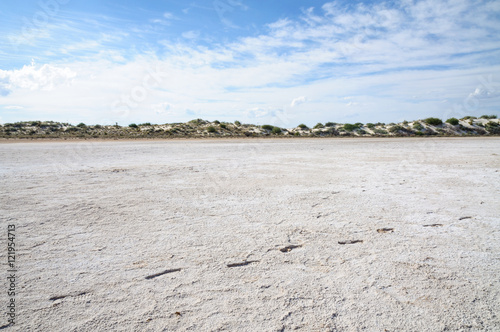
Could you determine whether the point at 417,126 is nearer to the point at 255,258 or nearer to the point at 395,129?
the point at 395,129

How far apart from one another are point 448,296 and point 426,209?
8.75 ft

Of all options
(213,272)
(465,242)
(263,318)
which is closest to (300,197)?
(465,242)

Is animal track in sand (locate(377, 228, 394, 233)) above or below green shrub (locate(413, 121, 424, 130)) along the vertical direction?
Result: below

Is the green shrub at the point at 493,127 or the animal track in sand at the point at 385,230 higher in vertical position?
the green shrub at the point at 493,127

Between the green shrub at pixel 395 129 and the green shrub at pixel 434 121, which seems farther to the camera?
the green shrub at pixel 434 121

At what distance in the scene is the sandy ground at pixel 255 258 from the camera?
2346 millimetres

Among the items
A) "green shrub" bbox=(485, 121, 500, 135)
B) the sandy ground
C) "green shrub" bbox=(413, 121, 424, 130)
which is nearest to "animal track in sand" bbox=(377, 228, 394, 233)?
the sandy ground

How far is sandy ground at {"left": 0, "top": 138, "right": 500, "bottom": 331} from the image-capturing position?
2346mm

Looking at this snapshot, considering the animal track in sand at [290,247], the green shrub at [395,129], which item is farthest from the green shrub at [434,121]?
the animal track in sand at [290,247]

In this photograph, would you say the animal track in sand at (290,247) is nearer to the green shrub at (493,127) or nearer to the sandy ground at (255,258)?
the sandy ground at (255,258)

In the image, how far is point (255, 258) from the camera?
3.29 m

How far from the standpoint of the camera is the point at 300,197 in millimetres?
5859

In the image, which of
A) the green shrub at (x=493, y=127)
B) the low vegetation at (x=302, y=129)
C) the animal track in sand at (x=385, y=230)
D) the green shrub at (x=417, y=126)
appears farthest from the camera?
the green shrub at (x=417, y=126)

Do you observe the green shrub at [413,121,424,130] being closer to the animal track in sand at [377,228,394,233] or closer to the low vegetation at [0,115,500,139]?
the low vegetation at [0,115,500,139]
